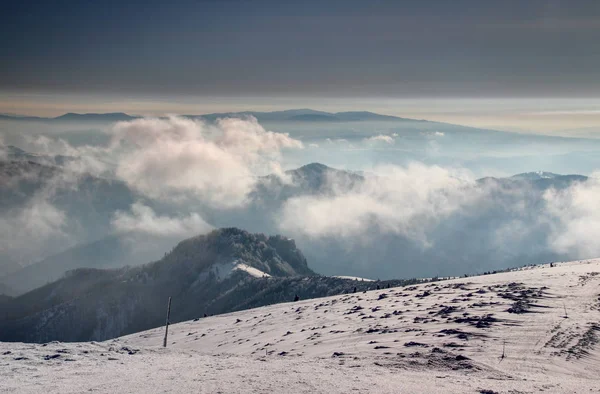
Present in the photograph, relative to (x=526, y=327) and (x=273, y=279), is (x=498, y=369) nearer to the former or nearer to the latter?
(x=526, y=327)

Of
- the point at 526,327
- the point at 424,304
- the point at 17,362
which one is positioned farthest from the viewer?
the point at 424,304

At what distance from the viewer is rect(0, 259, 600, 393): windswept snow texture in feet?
82.4

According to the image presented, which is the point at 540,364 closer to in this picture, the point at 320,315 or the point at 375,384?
the point at 375,384

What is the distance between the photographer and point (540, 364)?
29.2m

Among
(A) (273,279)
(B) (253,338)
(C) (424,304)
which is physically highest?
(C) (424,304)

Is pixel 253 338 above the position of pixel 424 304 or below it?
below

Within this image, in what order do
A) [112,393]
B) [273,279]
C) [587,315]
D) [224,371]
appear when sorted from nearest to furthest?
[112,393], [224,371], [587,315], [273,279]

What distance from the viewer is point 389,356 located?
3175 cm

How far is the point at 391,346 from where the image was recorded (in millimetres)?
35000

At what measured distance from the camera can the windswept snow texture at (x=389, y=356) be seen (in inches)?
989

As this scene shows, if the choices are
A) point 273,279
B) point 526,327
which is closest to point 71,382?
point 526,327

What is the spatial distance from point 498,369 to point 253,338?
102 feet

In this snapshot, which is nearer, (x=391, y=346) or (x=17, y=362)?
(x=17, y=362)

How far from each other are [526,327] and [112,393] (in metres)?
28.1
